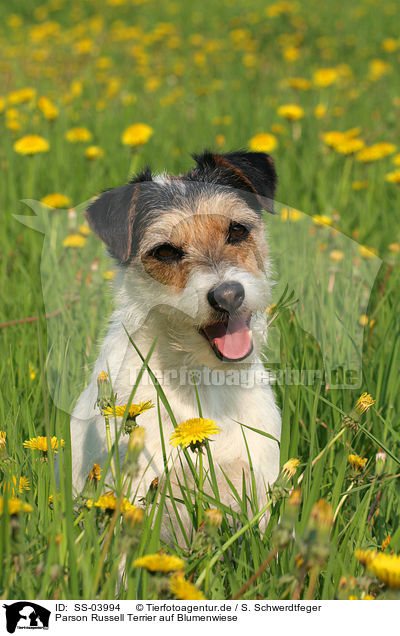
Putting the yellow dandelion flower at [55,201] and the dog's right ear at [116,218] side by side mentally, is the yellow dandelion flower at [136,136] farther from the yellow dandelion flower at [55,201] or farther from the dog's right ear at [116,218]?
the dog's right ear at [116,218]

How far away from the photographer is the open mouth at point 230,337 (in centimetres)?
261

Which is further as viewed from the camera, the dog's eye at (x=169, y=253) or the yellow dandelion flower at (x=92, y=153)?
the yellow dandelion flower at (x=92, y=153)

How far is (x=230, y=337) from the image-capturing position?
265cm

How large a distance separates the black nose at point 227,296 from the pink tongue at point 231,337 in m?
0.09

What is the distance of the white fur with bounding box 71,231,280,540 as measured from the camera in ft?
8.51

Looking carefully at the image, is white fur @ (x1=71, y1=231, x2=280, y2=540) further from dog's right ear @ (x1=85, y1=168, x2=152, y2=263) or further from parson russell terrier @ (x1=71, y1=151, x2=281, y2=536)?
dog's right ear @ (x1=85, y1=168, x2=152, y2=263)

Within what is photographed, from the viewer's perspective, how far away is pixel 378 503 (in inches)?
98.0

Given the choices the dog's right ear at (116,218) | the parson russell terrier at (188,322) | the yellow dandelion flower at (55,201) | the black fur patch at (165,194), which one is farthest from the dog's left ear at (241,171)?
the yellow dandelion flower at (55,201)

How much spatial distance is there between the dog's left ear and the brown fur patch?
0.79ft

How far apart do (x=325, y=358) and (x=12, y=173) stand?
143 inches

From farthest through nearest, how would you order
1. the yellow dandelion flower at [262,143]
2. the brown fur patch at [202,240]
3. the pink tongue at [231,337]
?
the yellow dandelion flower at [262,143], the brown fur patch at [202,240], the pink tongue at [231,337]

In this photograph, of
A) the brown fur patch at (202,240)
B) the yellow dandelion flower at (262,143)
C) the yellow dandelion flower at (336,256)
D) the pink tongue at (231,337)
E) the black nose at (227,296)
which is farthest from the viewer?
the yellow dandelion flower at (262,143)
